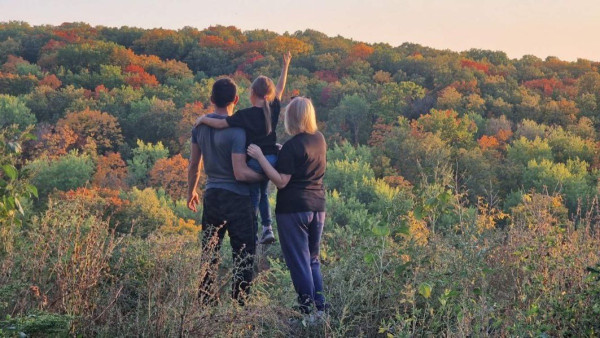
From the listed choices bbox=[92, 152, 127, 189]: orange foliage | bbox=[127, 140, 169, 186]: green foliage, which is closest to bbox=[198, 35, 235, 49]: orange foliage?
bbox=[92, 152, 127, 189]: orange foliage

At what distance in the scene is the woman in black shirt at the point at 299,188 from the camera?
14.8 ft

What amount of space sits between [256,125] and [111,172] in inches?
852

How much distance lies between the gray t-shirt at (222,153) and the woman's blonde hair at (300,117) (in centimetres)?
38

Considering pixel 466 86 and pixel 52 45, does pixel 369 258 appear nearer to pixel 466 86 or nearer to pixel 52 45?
pixel 466 86

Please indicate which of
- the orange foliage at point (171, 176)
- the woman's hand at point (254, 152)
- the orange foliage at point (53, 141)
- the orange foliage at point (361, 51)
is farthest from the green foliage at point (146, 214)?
the orange foliage at point (361, 51)

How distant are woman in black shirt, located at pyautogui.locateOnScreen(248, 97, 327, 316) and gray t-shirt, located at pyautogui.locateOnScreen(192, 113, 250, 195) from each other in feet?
0.58

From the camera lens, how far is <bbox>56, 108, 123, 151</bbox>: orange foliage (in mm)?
29641

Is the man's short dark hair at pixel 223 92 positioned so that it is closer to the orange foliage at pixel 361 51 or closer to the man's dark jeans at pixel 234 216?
the man's dark jeans at pixel 234 216

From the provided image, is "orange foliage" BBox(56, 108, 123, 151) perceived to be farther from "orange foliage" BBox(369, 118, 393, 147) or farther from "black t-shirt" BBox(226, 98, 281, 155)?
"black t-shirt" BBox(226, 98, 281, 155)

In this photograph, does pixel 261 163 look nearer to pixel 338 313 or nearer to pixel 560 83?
pixel 338 313

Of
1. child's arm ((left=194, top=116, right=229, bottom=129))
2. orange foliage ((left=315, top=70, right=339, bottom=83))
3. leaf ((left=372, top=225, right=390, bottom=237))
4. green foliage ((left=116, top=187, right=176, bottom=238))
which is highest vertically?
child's arm ((left=194, top=116, right=229, bottom=129))

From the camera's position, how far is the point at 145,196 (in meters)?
19.5

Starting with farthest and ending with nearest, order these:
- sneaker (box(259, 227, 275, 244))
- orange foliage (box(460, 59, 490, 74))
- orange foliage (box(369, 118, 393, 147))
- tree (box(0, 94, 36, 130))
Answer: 1. orange foliage (box(460, 59, 490, 74))
2. orange foliage (box(369, 118, 393, 147))
3. tree (box(0, 94, 36, 130))
4. sneaker (box(259, 227, 275, 244))

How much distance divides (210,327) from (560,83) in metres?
41.6
